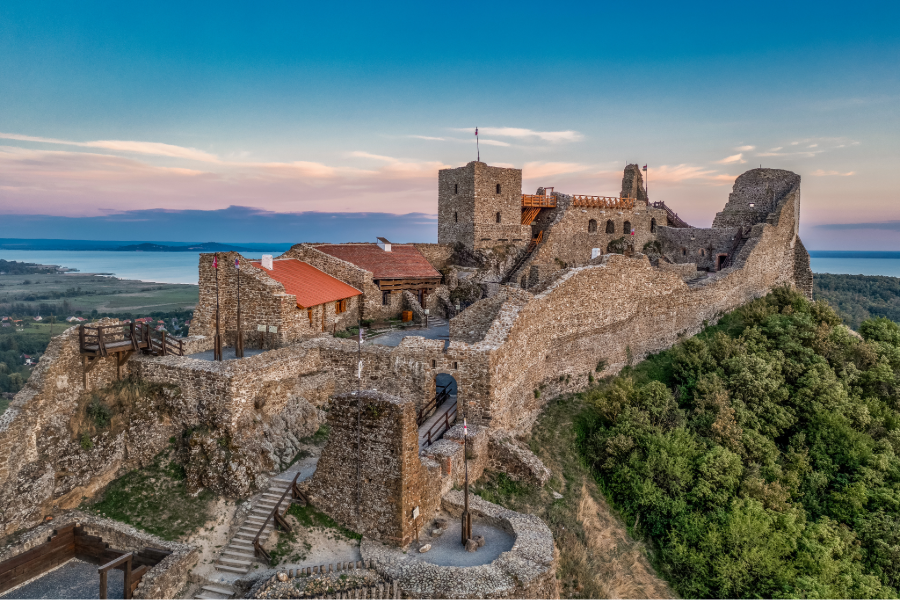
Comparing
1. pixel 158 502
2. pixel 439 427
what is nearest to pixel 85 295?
pixel 158 502

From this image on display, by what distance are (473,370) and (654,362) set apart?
10308 millimetres

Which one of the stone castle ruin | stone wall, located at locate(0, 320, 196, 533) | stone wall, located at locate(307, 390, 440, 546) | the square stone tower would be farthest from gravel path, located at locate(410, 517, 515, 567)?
the square stone tower

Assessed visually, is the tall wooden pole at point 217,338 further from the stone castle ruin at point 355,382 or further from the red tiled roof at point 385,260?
the red tiled roof at point 385,260

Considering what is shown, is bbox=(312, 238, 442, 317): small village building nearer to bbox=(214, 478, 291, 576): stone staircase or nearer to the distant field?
bbox=(214, 478, 291, 576): stone staircase

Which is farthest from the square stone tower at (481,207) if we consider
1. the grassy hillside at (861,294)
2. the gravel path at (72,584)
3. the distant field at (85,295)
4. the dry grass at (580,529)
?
the grassy hillside at (861,294)

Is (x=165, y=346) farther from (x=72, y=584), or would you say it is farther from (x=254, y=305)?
(x=72, y=584)

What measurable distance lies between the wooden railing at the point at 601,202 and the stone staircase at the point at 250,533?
24994 millimetres

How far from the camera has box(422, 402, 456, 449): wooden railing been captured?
520 inches

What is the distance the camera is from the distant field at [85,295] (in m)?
48.8

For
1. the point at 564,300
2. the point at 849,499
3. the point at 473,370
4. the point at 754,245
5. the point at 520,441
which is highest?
the point at 754,245

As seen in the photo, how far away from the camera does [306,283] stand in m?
19.1

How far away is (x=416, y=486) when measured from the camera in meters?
10.6

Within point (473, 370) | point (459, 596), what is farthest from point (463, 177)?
point (459, 596)

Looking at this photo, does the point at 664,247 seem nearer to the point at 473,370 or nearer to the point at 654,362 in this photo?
the point at 654,362
